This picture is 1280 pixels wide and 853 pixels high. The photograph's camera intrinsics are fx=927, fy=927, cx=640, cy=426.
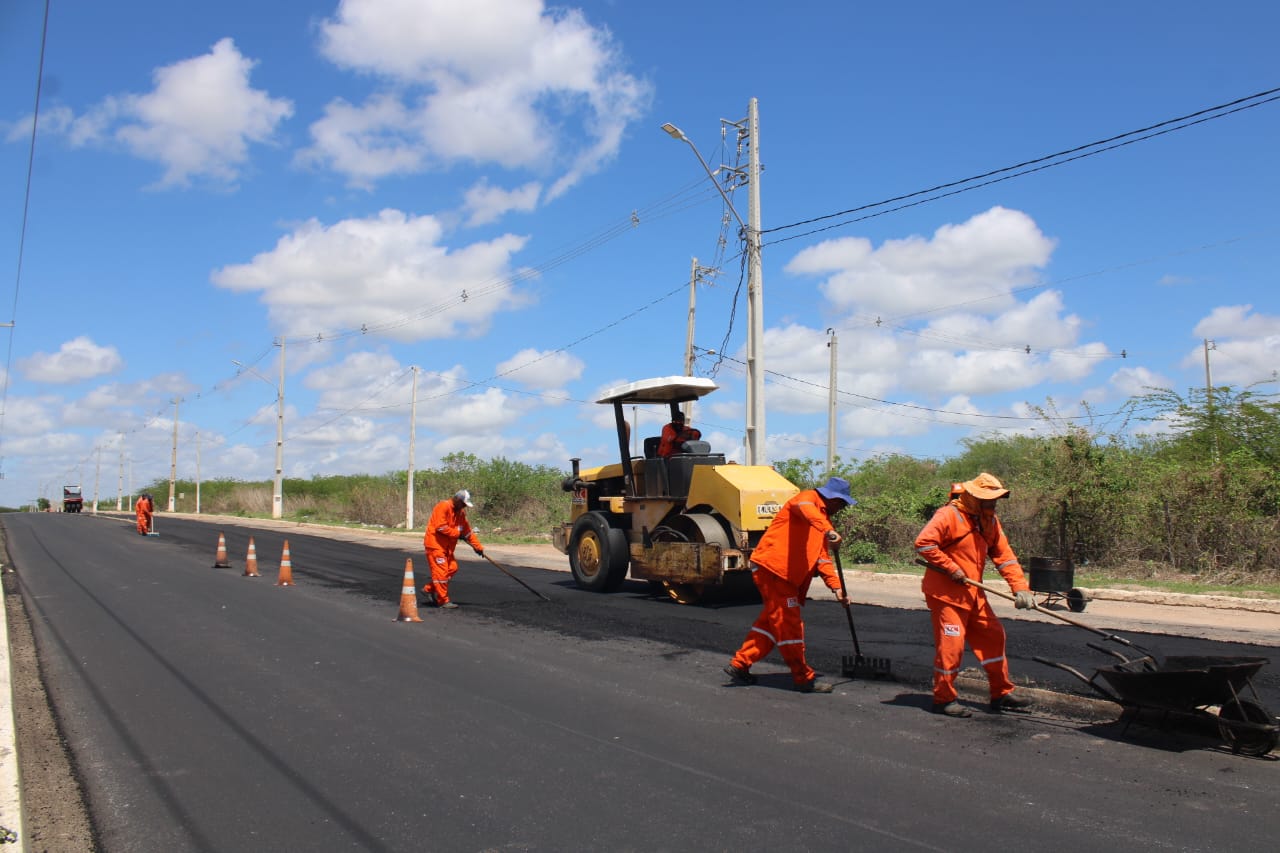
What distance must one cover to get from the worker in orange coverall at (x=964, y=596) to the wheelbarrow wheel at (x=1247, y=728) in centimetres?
120

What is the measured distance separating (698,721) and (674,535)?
5856 millimetres

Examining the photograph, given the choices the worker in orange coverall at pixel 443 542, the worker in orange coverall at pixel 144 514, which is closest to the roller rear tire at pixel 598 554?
the worker in orange coverall at pixel 443 542

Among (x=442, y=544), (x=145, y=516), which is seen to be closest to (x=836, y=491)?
(x=442, y=544)

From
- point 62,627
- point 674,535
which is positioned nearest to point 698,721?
point 674,535

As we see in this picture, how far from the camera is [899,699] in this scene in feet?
21.7

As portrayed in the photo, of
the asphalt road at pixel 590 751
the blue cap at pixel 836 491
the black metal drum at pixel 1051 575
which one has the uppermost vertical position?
the blue cap at pixel 836 491

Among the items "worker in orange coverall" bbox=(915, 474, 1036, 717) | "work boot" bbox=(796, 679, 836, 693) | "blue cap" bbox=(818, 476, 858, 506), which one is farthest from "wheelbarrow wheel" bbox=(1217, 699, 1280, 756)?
"blue cap" bbox=(818, 476, 858, 506)

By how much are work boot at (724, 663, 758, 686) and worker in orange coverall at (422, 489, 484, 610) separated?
17.7 ft

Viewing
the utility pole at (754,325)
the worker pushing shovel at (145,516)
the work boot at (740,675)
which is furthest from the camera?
the worker pushing shovel at (145,516)

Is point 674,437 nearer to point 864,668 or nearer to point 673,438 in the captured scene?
point 673,438

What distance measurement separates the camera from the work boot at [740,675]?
7098 mm

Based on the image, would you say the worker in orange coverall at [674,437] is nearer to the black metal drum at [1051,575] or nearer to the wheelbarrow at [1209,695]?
the black metal drum at [1051,575]

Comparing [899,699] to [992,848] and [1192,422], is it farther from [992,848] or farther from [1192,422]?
[1192,422]

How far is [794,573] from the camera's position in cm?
689
